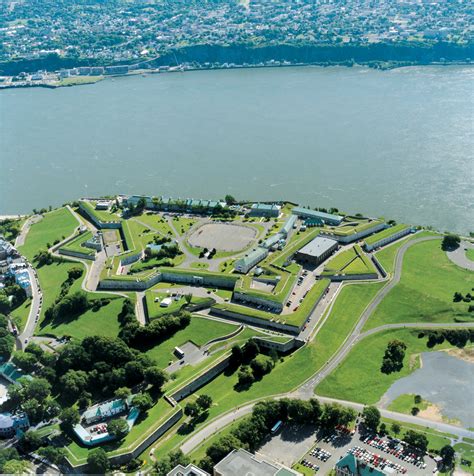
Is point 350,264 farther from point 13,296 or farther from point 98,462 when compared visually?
point 13,296

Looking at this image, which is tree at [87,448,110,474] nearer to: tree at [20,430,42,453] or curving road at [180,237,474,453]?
tree at [20,430,42,453]

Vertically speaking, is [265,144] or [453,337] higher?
[265,144]

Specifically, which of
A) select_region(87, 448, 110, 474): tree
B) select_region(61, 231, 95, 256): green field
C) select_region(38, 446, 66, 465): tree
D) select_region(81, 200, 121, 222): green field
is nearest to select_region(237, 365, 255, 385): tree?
select_region(87, 448, 110, 474): tree

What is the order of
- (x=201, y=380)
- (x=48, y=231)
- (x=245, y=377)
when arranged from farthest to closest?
(x=48, y=231)
(x=201, y=380)
(x=245, y=377)

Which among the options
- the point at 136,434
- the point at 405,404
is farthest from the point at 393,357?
the point at 136,434

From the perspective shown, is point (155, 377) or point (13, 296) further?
point (13, 296)

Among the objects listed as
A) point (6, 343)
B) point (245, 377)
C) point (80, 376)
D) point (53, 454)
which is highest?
point (80, 376)
